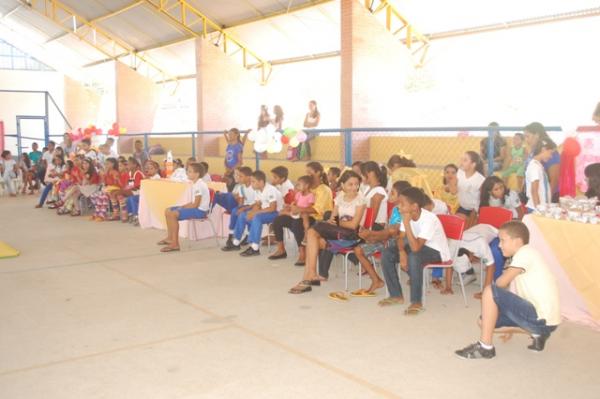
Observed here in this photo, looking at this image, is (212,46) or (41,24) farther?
(41,24)

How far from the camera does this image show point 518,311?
12.2 feet

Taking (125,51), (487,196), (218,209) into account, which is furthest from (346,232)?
(125,51)

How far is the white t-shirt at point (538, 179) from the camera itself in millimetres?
5324

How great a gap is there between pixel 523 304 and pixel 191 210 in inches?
186

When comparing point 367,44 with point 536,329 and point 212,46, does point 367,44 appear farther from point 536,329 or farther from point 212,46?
point 536,329

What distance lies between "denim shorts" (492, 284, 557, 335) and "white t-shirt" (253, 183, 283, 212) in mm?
3738

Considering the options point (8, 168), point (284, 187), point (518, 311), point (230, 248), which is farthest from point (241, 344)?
point (8, 168)

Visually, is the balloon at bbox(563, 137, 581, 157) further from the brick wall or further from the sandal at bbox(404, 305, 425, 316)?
the brick wall

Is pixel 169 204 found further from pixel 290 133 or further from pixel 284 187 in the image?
pixel 284 187

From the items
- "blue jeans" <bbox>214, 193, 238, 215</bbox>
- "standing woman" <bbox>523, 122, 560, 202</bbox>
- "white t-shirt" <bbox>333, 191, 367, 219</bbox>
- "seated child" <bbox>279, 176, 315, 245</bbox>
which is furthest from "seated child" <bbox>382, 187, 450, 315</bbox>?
"blue jeans" <bbox>214, 193, 238, 215</bbox>

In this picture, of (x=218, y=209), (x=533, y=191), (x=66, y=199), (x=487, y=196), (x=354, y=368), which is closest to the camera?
(x=354, y=368)

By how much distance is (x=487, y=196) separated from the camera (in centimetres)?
585

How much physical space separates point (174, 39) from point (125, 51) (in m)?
4.02

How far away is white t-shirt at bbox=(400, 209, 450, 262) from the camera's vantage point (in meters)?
4.86
